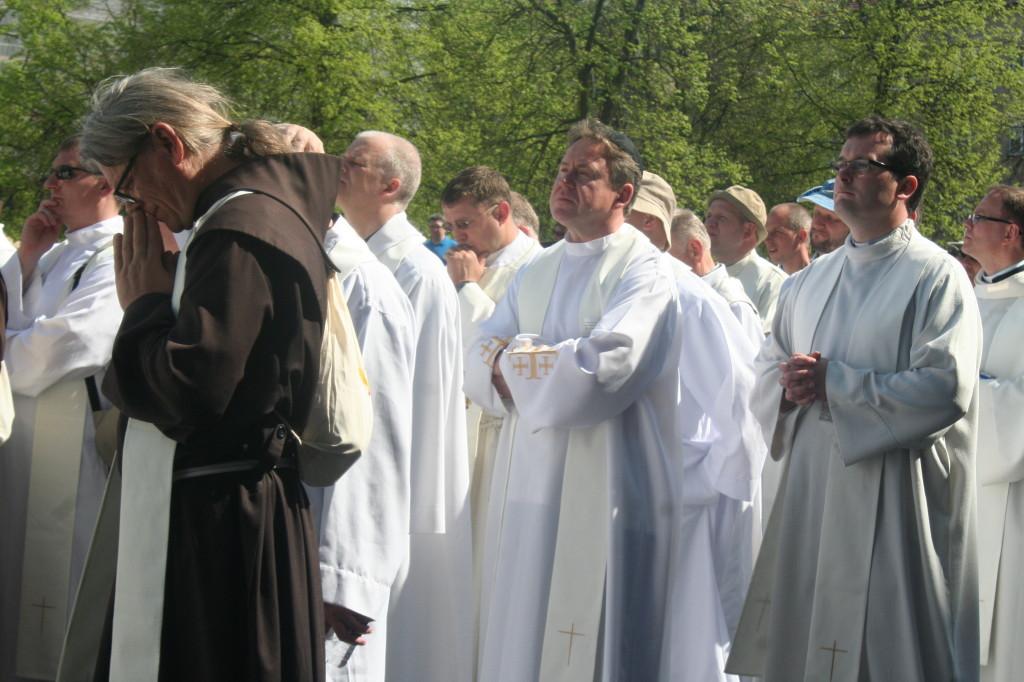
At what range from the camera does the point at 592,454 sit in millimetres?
5305

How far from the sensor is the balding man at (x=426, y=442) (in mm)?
5324

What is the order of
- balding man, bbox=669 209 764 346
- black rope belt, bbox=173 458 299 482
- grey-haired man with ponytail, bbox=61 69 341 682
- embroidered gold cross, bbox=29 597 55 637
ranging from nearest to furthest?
1. grey-haired man with ponytail, bbox=61 69 341 682
2. black rope belt, bbox=173 458 299 482
3. embroidered gold cross, bbox=29 597 55 637
4. balding man, bbox=669 209 764 346

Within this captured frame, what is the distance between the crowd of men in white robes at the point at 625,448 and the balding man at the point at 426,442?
1 cm

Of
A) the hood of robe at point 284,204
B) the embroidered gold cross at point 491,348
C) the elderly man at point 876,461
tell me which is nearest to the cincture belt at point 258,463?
the hood of robe at point 284,204

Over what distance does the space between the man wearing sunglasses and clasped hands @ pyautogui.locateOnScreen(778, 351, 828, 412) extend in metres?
2.79

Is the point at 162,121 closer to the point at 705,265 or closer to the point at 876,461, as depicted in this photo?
the point at 876,461

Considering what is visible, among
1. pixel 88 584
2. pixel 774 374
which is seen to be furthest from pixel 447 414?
pixel 88 584

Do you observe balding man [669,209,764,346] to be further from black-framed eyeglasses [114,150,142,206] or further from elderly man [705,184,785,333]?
black-framed eyeglasses [114,150,142,206]

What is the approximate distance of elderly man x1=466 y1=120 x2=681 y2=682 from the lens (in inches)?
202

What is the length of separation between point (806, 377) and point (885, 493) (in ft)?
1.63

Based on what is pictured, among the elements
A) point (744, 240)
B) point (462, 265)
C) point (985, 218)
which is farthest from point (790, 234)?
point (462, 265)

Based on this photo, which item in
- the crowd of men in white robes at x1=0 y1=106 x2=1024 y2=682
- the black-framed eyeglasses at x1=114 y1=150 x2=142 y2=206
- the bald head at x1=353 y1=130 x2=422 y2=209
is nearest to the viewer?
the black-framed eyeglasses at x1=114 y1=150 x2=142 y2=206

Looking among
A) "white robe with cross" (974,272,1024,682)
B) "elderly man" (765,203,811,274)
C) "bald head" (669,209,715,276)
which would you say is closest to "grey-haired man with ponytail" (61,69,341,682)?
"white robe with cross" (974,272,1024,682)

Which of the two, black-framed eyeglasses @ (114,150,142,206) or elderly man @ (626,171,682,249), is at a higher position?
elderly man @ (626,171,682,249)
